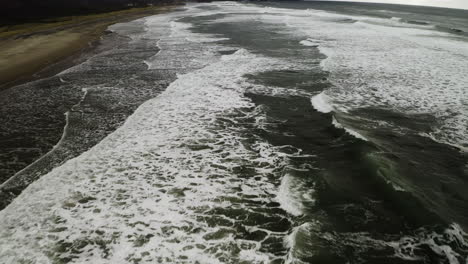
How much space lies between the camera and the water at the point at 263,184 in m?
4.91

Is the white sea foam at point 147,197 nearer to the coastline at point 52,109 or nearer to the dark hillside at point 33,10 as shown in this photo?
the coastline at point 52,109

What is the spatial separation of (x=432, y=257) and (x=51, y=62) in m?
20.9

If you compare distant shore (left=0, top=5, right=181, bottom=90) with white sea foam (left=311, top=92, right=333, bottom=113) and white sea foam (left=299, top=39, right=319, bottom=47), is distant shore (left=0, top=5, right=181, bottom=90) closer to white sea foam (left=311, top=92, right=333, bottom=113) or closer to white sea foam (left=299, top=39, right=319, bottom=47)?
white sea foam (left=311, top=92, right=333, bottom=113)

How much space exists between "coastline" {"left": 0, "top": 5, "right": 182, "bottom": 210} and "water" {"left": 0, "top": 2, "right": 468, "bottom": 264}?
568 mm

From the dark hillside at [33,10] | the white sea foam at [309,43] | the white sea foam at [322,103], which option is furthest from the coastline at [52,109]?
the dark hillside at [33,10]

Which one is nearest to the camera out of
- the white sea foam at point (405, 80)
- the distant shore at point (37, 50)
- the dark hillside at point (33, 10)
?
the white sea foam at point (405, 80)

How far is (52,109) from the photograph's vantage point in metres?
11.0

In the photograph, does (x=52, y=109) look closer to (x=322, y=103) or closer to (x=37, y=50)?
(x=322, y=103)

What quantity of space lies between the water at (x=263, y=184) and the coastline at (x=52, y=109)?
1.86 ft

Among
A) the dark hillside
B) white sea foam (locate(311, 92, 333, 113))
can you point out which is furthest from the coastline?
the dark hillside

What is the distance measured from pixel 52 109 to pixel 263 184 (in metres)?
8.44

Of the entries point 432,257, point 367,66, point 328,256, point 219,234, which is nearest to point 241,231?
point 219,234

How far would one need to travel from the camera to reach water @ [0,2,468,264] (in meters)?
4.91

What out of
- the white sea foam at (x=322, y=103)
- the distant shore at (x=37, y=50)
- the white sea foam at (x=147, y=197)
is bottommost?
the distant shore at (x=37, y=50)
